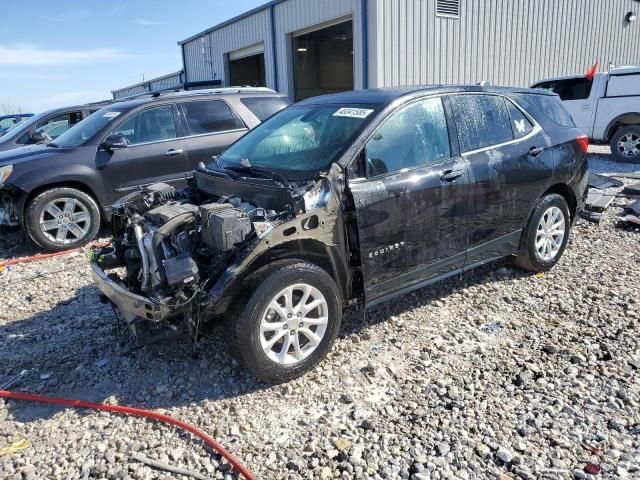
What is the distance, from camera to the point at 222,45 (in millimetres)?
18625

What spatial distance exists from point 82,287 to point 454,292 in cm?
355

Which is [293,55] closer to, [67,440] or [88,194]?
[88,194]

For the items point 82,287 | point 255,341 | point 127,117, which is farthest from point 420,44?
point 255,341

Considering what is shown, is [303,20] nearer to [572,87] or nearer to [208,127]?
[572,87]

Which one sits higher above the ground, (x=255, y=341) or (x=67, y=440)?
(x=255, y=341)

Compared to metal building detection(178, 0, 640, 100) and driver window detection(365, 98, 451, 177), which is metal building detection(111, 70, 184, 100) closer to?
metal building detection(178, 0, 640, 100)

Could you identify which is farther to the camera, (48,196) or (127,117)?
(127,117)

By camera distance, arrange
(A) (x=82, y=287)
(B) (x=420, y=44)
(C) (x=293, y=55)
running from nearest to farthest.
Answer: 1. (A) (x=82, y=287)
2. (B) (x=420, y=44)
3. (C) (x=293, y=55)

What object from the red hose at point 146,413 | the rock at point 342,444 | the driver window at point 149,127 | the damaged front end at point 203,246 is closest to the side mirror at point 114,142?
the driver window at point 149,127

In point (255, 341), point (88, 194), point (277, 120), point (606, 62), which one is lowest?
point (255, 341)

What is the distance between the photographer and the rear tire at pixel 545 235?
15.0 ft

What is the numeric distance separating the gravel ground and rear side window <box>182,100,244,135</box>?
3115 mm

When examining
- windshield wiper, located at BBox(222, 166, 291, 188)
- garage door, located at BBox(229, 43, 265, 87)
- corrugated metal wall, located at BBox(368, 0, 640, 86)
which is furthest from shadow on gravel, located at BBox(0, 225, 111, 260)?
garage door, located at BBox(229, 43, 265, 87)

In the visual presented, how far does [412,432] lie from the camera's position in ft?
9.04
